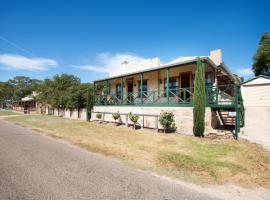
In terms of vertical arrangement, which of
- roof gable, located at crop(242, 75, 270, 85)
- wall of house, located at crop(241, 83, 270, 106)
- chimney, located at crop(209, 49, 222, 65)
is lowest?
wall of house, located at crop(241, 83, 270, 106)

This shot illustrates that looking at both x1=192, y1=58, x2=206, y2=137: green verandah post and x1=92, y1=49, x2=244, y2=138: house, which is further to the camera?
x1=92, y1=49, x2=244, y2=138: house

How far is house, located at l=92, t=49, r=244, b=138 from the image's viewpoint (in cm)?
1080

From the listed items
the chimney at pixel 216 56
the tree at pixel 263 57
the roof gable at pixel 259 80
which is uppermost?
the tree at pixel 263 57

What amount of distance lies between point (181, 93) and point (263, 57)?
1855 centimetres

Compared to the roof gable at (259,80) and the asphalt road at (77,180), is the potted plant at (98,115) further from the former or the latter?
the roof gable at (259,80)

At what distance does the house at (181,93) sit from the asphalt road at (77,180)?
21.9 ft

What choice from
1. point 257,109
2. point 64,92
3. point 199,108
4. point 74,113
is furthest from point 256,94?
point 64,92

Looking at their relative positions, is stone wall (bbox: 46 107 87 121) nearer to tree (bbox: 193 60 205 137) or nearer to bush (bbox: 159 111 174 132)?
bush (bbox: 159 111 174 132)

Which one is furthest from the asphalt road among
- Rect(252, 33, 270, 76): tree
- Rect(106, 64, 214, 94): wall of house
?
Rect(252, 33, 270, 76): tree

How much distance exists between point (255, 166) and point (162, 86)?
37.3 feet

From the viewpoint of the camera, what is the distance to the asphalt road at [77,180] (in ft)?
11.7

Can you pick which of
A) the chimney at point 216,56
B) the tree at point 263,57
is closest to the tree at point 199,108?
the chimney at point 216,56

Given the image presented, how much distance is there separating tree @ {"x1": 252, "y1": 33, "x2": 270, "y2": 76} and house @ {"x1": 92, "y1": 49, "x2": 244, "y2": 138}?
13334 millimetres

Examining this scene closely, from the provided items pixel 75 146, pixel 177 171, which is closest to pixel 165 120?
pixel 75 146
